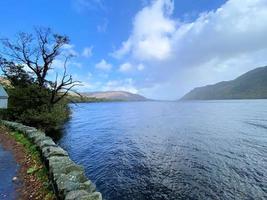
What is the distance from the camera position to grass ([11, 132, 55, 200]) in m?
10.1

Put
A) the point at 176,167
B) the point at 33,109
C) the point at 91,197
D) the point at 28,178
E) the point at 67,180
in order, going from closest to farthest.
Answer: the point at 91,197 → the point at 67,180 → the point at 28,178 → the point at 176,167 → the point at 33,109

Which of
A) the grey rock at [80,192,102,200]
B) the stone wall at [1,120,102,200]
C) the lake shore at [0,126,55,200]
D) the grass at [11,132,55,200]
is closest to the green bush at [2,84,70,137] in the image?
the grass at [11,132,55,200]

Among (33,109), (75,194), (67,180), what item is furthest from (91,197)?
(33,109)

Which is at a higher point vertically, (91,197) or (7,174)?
(91,197)

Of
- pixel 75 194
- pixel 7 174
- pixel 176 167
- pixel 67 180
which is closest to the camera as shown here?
pixel 75 194

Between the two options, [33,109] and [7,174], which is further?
[33,109]

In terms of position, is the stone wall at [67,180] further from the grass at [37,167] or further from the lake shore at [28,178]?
the lake shore at [28,178]

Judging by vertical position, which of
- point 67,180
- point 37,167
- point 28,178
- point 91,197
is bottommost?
point 28,178

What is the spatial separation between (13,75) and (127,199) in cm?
3133

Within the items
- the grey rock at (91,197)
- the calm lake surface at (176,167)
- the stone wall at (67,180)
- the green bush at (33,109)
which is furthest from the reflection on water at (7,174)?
the green bush at (33,109)

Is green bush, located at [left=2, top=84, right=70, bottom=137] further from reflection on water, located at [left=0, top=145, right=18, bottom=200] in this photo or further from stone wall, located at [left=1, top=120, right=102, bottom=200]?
stone wall, located at [left=1, top=120, right=102, bottom=200]

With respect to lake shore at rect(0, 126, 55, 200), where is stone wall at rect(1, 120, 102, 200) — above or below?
above

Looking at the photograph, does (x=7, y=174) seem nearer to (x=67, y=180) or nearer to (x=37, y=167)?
(x=37, y=167)

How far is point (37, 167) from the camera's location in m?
13.1
